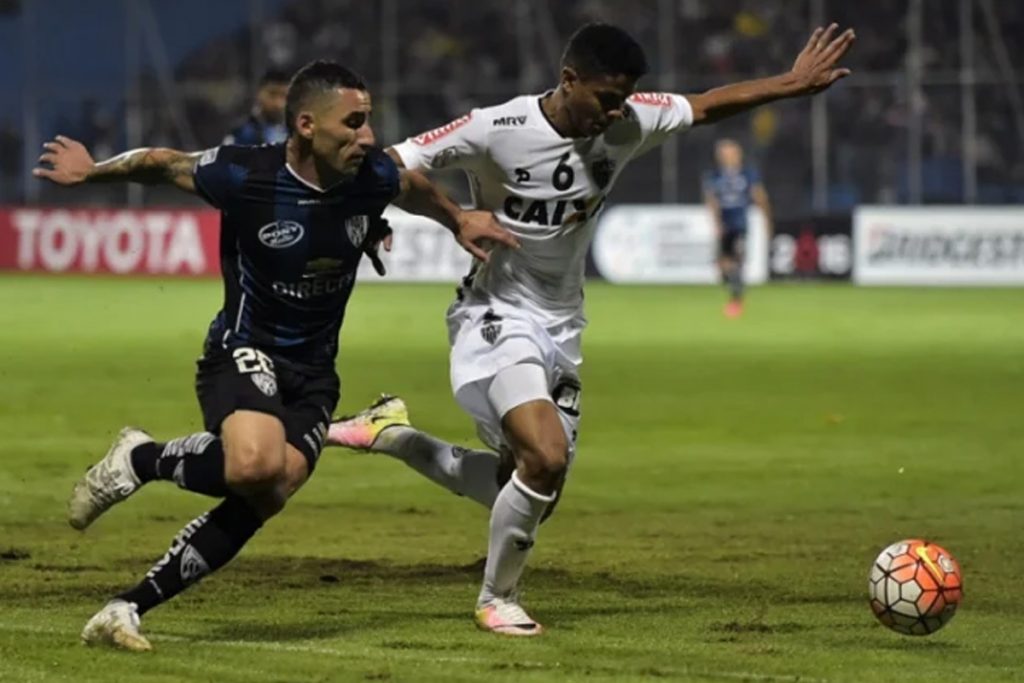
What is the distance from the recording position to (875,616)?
784 centimetres

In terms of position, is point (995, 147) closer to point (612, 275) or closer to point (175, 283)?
point (612, 275)

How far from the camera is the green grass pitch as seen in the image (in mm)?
7398

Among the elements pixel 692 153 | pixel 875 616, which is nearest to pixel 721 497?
pixel 875 616

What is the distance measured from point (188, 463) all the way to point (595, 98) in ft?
6.62

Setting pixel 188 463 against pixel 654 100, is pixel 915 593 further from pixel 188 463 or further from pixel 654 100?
pixel 188 463

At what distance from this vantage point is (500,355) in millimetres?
8375

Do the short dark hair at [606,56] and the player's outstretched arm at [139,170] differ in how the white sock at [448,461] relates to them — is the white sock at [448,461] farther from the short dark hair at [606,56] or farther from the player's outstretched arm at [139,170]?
the player's outstretched arm at [139,170]

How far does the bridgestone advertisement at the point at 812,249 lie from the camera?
33.9 meters

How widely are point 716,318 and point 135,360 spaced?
8499 millimetres

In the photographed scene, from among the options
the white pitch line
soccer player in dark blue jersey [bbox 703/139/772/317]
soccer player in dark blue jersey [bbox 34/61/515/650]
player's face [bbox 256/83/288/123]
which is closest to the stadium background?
the white pitch line

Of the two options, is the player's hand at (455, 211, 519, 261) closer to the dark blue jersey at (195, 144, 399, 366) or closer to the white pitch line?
the dark blue jersey at (195, 144, 399, 366)

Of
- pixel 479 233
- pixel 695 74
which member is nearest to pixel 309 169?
pixel 479 233

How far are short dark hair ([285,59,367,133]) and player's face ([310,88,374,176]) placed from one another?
0.04 metres

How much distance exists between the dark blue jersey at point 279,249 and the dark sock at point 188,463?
0.37 meters
